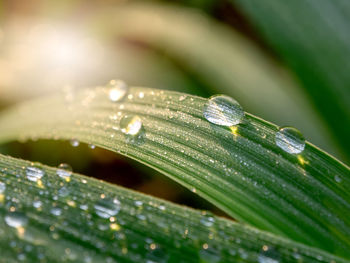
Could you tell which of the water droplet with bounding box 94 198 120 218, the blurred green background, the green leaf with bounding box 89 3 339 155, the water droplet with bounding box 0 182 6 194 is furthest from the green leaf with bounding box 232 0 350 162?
the water droplet with bounding box 0 182 6 194

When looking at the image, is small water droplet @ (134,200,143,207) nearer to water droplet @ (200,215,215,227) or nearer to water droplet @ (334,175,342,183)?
water droplet @ (200,215,215,227)

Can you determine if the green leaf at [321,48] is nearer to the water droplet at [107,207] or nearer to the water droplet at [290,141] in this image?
the water droplet at [290,141]

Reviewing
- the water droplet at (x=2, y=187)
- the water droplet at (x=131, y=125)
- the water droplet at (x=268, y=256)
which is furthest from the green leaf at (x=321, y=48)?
the water droplet at (x=2, y=187)

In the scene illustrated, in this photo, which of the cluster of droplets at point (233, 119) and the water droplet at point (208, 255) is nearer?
the water droplet at point (208, 255)

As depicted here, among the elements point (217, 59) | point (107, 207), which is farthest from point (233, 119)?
point (217, 59)

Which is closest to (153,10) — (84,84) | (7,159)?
(84,84)
